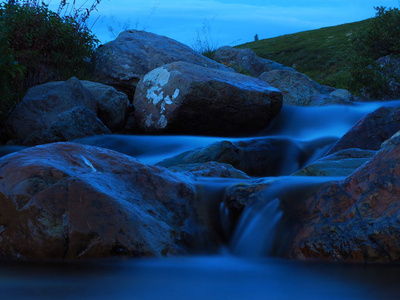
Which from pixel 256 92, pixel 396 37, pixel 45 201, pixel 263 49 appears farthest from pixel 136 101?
pixel 263 49

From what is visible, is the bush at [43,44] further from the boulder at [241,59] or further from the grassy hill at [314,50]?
the grassy hill at [314,50]

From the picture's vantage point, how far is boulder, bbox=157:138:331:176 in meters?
6.81

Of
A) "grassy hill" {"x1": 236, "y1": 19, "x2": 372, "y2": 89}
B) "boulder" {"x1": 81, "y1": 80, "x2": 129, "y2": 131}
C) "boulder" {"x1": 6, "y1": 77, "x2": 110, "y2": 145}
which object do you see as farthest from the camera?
"grassy hill" {"x1": 236, "y1": 19, "x2": 372, "y2": 89}

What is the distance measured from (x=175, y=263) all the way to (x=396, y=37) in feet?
53.0

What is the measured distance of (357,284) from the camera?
2672 mm

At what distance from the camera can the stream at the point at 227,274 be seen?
2.52 m

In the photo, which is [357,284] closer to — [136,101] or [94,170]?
[94,170]

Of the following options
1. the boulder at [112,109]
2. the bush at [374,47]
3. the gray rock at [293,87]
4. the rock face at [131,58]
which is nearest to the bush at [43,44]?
the rock face at [131,58]

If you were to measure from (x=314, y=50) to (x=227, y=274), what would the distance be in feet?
150

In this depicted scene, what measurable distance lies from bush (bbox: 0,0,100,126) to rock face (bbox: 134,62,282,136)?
272cm

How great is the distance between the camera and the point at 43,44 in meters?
11.8

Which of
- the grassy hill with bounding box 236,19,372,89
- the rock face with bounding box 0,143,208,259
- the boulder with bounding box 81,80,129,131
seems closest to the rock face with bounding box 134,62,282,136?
the boulder with bounding box 81,80,129,131

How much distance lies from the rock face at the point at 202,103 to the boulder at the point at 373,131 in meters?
2.82

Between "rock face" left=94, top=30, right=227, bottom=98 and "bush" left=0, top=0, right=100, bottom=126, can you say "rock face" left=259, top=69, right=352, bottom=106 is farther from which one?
"bush" left=0, top=0, right=100, bottom=126
